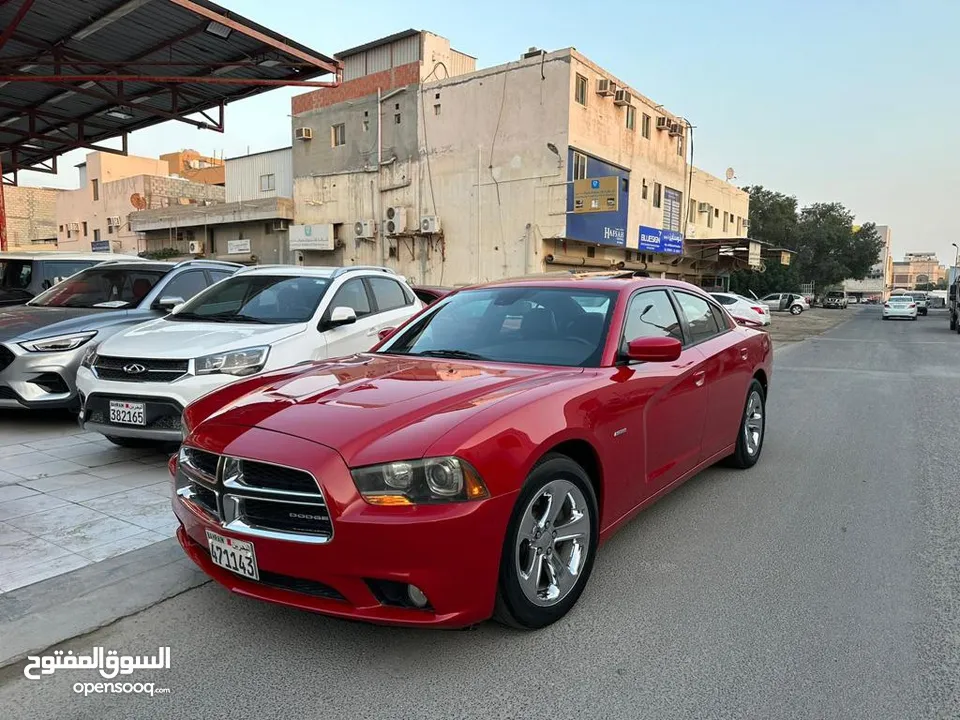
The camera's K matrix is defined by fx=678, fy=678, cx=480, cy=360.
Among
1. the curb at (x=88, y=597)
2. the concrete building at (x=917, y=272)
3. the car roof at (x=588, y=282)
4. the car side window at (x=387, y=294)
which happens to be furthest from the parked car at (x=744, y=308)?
the concrete building at (x=917, y=272)

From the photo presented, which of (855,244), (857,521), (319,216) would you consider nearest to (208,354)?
(857,521)

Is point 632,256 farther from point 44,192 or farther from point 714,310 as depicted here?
point 44,192

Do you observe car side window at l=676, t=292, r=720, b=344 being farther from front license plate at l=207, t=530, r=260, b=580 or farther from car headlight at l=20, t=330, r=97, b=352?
car headlight at l=20, t=330, r=97, b=352

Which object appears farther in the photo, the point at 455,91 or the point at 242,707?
the point at 455,91

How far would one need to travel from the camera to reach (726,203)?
141 feet

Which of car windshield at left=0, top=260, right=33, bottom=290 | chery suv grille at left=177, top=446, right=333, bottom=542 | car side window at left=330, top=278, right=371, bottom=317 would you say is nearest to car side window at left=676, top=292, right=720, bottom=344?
chery suv grille at left=177, top=446, right=333, bottom=542

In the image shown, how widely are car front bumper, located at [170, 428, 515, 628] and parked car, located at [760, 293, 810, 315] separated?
4676 centimetres

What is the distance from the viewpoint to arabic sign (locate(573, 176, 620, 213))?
22.7 meters

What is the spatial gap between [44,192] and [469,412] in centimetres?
5520

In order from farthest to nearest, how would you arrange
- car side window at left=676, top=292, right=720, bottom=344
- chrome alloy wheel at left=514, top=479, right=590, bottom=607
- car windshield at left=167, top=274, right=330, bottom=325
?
1. car windshield at left=167, top=274, right=330, bottom=325
2. car side window at left=676, top=292, right=720, bottom=344
3. chrome alloy wheel at left=514, top=479, right=590, bottom=607

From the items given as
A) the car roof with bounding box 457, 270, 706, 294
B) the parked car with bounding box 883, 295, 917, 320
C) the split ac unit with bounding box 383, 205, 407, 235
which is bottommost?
the parked car with bounding box 883, 295, 917, 320

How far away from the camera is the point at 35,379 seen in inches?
251

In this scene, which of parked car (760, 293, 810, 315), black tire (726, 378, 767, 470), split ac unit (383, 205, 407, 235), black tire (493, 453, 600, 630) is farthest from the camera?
parked car (760, 293, 810, 315)

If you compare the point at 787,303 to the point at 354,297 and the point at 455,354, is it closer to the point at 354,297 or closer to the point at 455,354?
the point at 354,297
